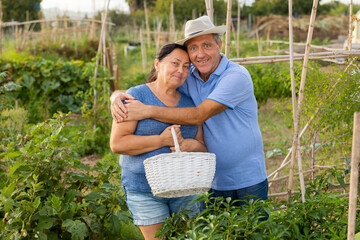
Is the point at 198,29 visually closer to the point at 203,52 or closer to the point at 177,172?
the point at 203,52

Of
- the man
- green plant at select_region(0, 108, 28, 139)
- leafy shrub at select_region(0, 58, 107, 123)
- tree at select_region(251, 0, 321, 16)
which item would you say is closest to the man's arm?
the man

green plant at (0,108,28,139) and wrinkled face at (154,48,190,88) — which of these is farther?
green plant at (0,108,28,139)

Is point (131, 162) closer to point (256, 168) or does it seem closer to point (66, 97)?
point (256, 168)

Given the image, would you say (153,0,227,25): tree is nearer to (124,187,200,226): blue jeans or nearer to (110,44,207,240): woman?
(110,44,207,240): woman

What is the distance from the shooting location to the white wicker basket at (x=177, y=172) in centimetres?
171

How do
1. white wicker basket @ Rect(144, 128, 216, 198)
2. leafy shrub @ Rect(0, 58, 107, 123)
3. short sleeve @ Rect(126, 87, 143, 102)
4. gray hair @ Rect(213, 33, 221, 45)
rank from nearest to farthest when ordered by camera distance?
white wicker basket @ Rect(144, 128, 216, 198)
short sleeve @ Rect(126, 87, 143, 102)
gray hair @ Rect(213, 33, 221, 45)
leafy shrub @ Rect(0, 58, 107, 123)

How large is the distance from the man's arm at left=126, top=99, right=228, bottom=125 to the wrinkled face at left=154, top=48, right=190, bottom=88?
0.45 ft

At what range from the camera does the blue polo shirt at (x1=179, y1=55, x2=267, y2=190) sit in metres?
2.02

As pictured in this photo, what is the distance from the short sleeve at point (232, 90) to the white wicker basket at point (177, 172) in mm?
298

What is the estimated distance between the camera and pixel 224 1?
19.8 metres

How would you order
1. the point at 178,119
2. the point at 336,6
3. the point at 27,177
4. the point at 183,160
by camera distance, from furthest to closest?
the point at 336,6
the point at 27,177
the point at 178,119
the point at 183,160

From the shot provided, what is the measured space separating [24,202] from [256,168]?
1235mm

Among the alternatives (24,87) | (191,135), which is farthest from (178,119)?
(24,87)

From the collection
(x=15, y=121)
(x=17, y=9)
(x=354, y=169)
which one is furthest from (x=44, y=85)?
(x=17, y=9)
